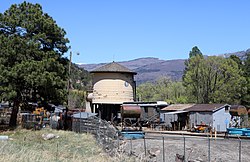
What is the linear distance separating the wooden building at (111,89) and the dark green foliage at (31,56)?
52.9 feet

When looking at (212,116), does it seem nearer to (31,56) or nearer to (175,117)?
(175,117)

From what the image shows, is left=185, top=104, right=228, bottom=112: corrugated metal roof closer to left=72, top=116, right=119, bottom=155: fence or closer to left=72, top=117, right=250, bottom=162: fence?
left=72, top=116, right=119, bottom=155: fence

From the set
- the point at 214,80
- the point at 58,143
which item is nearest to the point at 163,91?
the point at 214,80

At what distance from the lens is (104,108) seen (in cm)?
6022

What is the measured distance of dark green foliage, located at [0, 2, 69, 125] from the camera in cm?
3772

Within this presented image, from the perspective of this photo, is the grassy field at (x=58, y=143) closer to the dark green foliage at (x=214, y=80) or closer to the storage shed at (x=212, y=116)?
the storage shed at (x=212, y=116)

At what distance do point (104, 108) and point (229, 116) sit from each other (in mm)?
17340

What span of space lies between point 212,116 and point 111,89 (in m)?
14.5

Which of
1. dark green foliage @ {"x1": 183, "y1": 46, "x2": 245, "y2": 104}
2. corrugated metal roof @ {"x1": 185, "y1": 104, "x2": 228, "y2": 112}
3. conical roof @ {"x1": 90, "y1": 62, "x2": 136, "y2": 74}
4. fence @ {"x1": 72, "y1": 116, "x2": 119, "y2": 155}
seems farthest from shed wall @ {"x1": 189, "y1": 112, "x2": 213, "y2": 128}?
fence @ {"x1": 72, "y1": 116, "x2": 119, "y2": 155}

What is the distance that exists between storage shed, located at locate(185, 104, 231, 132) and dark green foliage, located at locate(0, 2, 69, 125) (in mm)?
19263

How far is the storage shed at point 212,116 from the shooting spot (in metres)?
52.2

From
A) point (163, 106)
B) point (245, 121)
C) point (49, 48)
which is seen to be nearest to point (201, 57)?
point (163, 106)

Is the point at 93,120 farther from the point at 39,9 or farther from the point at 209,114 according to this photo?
the point at 209,114

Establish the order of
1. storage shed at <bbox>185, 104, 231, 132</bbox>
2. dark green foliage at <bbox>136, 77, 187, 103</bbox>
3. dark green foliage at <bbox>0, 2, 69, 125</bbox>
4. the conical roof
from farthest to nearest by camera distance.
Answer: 1. dark green foliage at <bbox>136, 77, 187, 103</bbox>
2. the conical roof
3. storage shed at <bbox>185, 104, 231, 132</bbox>
4. dark green foliage at <bbox>0, 2, 69, 125</bbox>
